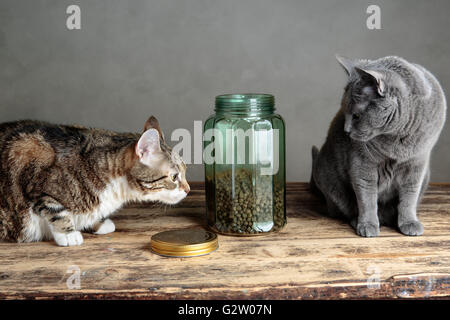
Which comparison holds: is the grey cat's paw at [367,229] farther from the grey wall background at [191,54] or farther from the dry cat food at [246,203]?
the grey wall background at [191,54]

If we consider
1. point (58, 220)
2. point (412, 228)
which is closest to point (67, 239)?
point (58, 220)

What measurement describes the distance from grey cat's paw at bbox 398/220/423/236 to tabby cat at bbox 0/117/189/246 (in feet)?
2.37

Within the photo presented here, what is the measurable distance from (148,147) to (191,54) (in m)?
1.38

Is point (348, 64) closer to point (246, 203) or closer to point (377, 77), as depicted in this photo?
point (377, 77)

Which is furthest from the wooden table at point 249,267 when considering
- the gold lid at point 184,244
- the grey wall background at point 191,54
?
the grey wall background at point 191,54

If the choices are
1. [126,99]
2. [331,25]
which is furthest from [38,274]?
[331,25]

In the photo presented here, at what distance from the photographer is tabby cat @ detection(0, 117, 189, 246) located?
1479mm

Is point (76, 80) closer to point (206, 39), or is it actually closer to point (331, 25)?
point (206, 39)

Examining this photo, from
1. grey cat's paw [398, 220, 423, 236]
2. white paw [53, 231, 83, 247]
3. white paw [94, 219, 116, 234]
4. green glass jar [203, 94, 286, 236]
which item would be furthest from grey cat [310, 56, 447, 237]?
white paw [53, 231, 83, 247]

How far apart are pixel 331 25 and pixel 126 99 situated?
4.00 feet

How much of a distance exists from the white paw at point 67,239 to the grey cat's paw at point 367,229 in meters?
0.88

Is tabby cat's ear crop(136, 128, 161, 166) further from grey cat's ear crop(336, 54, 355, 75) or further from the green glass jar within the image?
grey cat's ear crop(336, 54, 355, 75)

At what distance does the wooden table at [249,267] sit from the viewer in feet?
3.92

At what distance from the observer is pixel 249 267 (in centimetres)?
132
